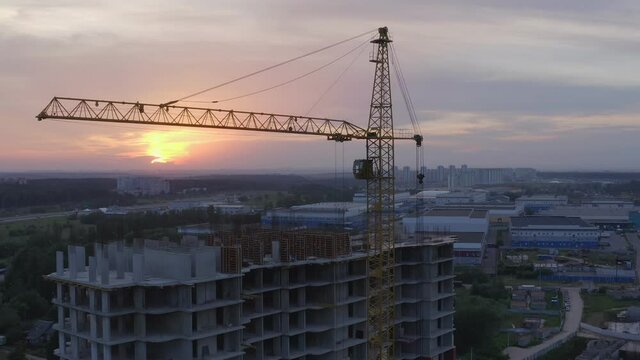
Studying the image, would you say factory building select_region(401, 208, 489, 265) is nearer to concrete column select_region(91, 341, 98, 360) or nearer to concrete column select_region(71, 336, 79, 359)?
concrete column select_region(71, 336, 79, 359)

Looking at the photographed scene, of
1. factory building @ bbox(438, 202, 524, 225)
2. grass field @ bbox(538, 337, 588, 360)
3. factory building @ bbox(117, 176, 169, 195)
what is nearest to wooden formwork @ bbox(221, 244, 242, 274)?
grass field @ bbox(538, 337, 588, 360)

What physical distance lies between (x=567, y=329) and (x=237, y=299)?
17.4 m

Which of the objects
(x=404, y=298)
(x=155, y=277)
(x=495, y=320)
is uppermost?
(x=155, y=277)

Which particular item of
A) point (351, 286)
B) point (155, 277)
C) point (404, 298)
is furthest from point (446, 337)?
point (155, 277)

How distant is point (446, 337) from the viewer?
1761 centimetres

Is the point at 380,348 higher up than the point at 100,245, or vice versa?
the point at 100,245

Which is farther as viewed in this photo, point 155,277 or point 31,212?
point 31,212

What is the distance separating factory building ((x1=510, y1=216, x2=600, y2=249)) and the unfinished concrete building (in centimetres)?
3392

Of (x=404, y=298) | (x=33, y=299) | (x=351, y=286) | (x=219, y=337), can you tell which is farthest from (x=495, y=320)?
(x=33, y=299)

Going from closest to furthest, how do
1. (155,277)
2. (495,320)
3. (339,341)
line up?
(155,277), (339,341), (495,320)

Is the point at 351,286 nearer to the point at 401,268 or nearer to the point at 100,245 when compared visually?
the point at 401,268

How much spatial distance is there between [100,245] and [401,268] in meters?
8.07

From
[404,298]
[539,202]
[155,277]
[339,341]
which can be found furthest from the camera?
[539,202]

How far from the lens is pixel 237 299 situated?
39.5 ft
